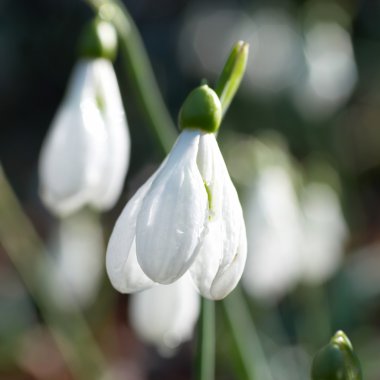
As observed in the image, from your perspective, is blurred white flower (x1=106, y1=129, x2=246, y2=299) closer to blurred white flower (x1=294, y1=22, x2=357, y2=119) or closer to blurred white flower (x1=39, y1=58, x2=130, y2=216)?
blurred white flower (x1=39, y1=58, x2=130, y2=216)

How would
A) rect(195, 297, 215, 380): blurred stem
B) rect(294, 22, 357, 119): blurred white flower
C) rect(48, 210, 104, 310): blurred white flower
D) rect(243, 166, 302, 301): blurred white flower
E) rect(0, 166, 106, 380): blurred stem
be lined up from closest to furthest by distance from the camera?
rect(195, 297, 215, 380): blurred stem
rect(243, 166, 302, 301): blurred white flower
rect(0, 166, 106, 380): blurred stem
rect(48, 210, 104, 310): blurred white flower
rect(294, 22, 357, 119): blurred white flower

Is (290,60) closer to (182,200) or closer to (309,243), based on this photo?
(309,243)

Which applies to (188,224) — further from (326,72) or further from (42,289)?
(326,72)

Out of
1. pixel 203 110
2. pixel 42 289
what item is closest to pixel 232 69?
pixel 203 110

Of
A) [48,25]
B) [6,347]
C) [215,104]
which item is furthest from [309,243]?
[48,25]

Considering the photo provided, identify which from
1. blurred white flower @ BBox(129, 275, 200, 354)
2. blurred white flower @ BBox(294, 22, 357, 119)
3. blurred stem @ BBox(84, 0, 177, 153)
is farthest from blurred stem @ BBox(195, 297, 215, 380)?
blurred white flower @ BBox(294, 22, 357, 119)
